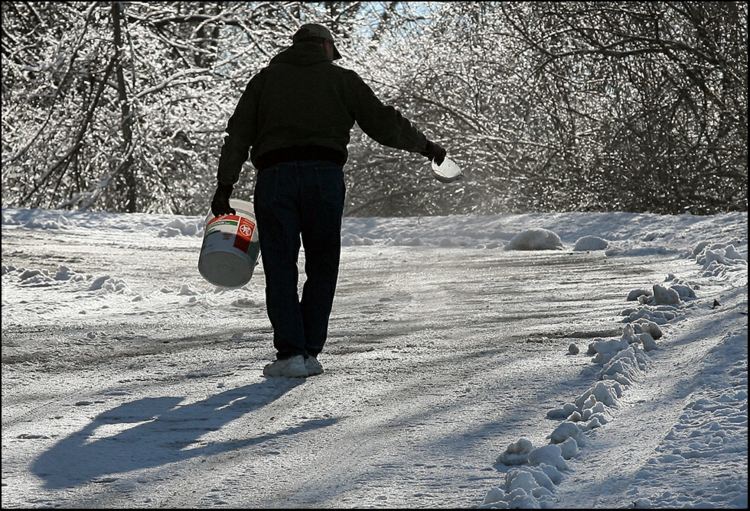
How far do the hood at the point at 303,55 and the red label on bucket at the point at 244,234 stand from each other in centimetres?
95

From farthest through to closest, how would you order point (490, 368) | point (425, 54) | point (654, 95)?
point (425, 54) → point (654, 95) → point (490, 368)

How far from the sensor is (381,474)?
3.13 meters

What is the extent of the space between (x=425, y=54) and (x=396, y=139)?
521 inches

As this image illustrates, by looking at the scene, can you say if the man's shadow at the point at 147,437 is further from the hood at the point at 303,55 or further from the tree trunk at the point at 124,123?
the tree trunk at the point at 124,123

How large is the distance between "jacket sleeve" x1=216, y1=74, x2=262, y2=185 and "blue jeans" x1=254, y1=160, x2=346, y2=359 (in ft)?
0.47

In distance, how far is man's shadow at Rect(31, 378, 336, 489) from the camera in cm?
321

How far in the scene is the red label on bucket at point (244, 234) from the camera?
5223mm

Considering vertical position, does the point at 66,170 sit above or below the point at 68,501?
above

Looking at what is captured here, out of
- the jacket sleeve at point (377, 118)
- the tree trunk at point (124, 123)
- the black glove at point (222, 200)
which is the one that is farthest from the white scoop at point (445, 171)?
the tree trunk at point (124, 123)

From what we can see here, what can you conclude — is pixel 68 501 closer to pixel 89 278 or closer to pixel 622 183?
pixel 89 278

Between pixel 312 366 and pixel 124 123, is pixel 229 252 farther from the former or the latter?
pixel 124 123

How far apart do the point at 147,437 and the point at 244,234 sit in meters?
1.86

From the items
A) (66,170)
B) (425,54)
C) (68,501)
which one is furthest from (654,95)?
(68,501)

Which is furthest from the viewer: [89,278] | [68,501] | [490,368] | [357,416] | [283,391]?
[89,278]
